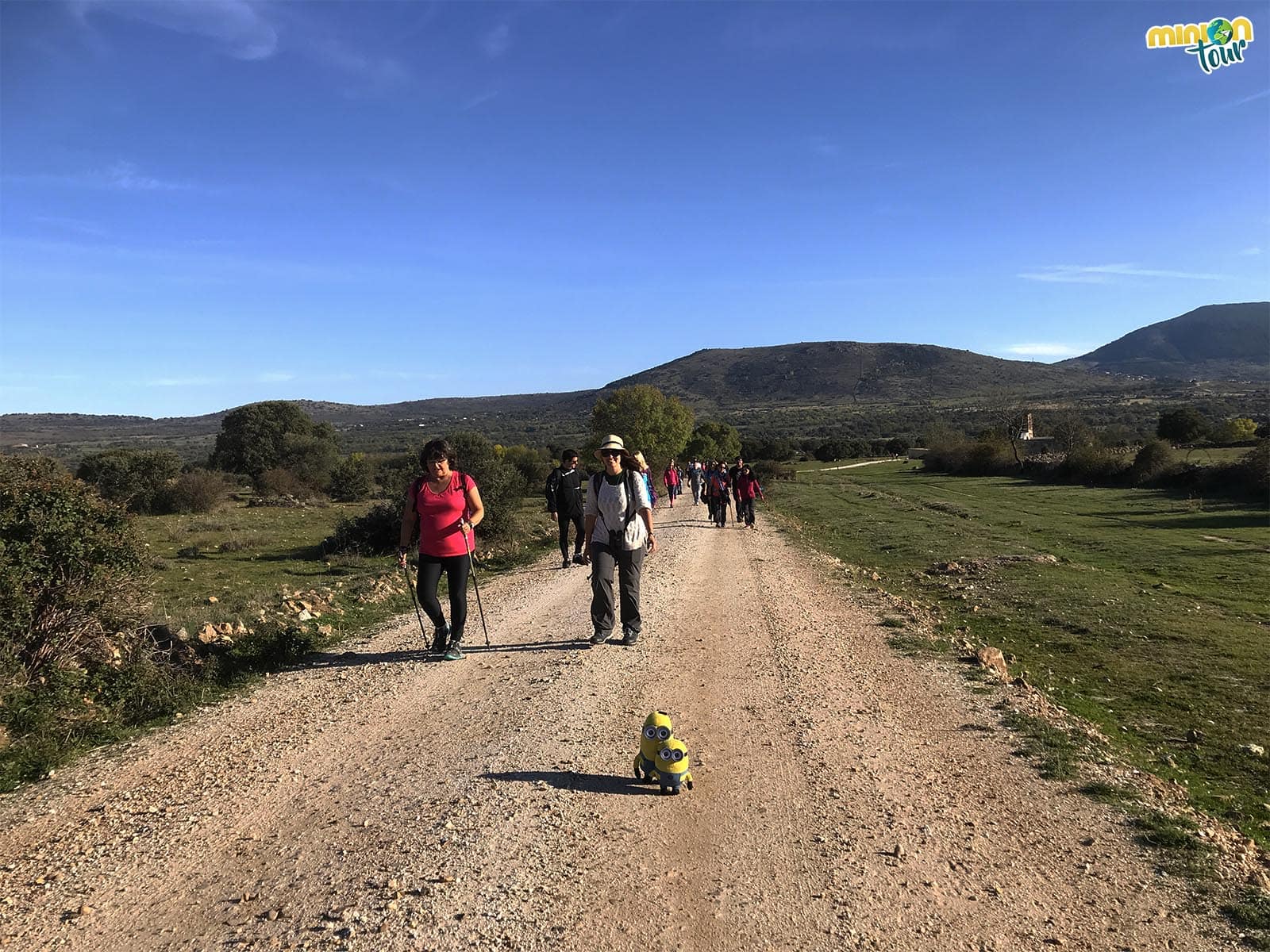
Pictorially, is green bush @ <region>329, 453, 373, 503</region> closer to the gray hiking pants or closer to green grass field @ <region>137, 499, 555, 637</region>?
green grass field @ <region>137, 499, 555, 637</region>

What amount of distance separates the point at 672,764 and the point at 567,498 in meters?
9.71

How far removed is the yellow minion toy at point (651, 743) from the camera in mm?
4680

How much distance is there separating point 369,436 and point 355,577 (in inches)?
5260

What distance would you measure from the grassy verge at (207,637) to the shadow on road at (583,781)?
10.3 ft

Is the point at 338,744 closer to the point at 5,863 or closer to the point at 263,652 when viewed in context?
the point at 5,863

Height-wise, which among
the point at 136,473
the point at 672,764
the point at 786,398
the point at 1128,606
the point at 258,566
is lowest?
the point at 1128,606

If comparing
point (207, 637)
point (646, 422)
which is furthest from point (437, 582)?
point (646, 422)

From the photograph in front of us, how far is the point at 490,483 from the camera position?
21422 mm

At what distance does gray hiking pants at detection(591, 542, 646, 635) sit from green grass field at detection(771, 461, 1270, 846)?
418 cm

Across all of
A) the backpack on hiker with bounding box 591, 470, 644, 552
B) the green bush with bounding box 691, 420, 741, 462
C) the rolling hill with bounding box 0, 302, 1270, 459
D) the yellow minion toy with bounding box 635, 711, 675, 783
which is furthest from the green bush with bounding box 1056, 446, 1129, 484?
the rolling hill with bounding box 0, 302, 1270, 459

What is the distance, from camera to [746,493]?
21906mm

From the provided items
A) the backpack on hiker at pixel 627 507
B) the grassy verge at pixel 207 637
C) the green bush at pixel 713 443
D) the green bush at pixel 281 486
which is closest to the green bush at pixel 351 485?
the green bush at pixel 281 486

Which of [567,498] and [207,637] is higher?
[567,498]

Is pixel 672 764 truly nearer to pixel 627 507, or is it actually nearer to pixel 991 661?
pixel 627 507
